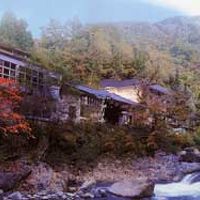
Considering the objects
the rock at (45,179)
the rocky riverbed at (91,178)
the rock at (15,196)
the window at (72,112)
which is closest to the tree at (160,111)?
the rocky riverbed at (91,178)

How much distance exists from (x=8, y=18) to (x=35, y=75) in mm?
34633

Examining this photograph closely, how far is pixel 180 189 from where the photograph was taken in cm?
1789

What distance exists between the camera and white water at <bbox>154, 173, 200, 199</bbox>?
16.8m

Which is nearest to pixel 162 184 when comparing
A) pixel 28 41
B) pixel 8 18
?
pixel 28 41

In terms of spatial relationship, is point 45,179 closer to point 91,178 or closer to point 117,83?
point 91,178

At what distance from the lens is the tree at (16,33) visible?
162 ft

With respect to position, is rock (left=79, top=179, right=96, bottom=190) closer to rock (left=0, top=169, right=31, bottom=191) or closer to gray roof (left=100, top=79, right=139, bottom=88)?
rock (left=0, top=169, right=31, bottom=191)

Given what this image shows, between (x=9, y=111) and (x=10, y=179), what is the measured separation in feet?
8.88

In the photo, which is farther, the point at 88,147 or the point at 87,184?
the point at 88,147

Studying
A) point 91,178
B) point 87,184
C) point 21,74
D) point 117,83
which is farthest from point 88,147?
point 117,83

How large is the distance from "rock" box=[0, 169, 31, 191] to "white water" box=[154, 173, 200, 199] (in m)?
5.18

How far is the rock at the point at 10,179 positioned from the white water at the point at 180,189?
5178 millimetres

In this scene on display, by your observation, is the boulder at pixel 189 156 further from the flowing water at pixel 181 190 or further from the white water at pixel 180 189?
the white water at pixel 180 189

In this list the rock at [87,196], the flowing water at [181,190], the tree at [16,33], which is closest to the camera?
the rock at [87,196]
